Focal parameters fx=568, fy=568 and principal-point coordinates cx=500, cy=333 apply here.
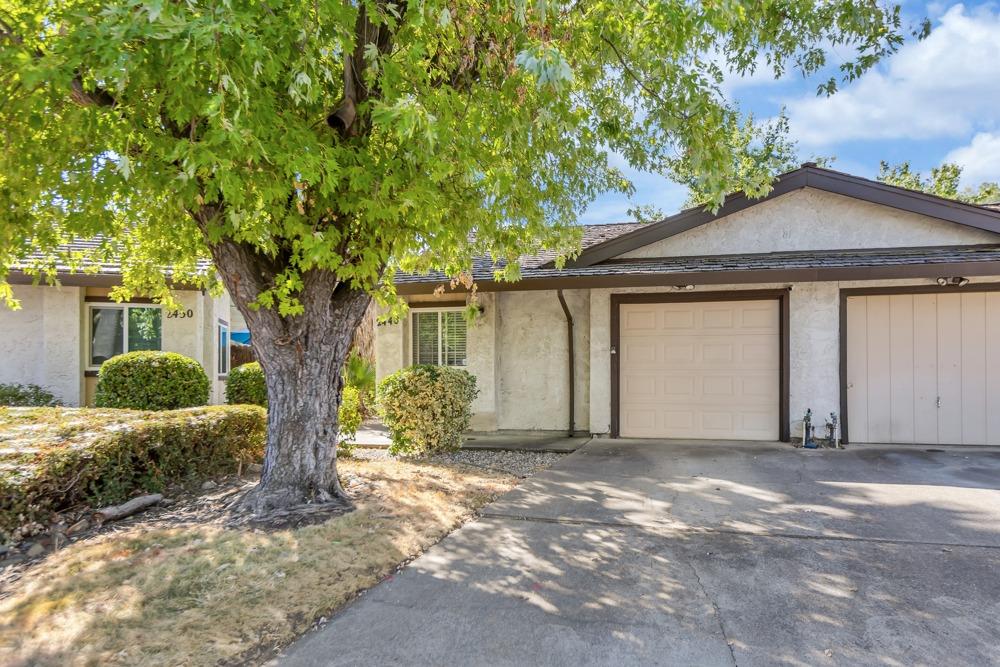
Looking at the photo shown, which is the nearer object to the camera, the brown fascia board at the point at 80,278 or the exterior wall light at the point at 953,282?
the exterior wall light at the point at 953,282

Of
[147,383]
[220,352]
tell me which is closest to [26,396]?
[147,383]

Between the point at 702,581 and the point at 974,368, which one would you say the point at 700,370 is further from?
the point at 702,581

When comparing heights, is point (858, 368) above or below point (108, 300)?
below

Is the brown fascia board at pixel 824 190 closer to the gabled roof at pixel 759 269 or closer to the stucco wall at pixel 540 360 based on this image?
the gabled roof at pixel 759 269

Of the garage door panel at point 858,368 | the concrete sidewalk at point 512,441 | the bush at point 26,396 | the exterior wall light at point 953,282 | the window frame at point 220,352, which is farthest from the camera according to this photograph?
the window frame at point 220,352

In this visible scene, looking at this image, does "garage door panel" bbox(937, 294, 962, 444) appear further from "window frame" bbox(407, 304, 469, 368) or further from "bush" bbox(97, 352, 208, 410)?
"bush" bbox(97, 352, 208, 410)

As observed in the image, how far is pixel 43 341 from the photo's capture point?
434 inches

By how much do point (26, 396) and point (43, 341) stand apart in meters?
1.13

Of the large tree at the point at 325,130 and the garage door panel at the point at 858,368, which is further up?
the large tree at the point at 325,130

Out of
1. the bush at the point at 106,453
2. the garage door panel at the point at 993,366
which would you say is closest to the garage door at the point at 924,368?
the garage door panel at the point at 993,366

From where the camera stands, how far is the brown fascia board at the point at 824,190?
8.48m

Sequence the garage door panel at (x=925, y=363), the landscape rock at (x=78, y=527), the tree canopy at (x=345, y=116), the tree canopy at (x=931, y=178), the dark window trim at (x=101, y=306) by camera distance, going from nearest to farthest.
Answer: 1. the tree canopy at (x=345, y=116)
2. the landscape rock at (x=78, y=527)
3. the garage door panel at (x=925, y=363)
4. the dark window trim at (x=101, y=306)
5. the tree canopy at (x=931, y=178)

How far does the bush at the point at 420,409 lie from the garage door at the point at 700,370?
3154 millimetres

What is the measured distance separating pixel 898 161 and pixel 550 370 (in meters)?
20.0
